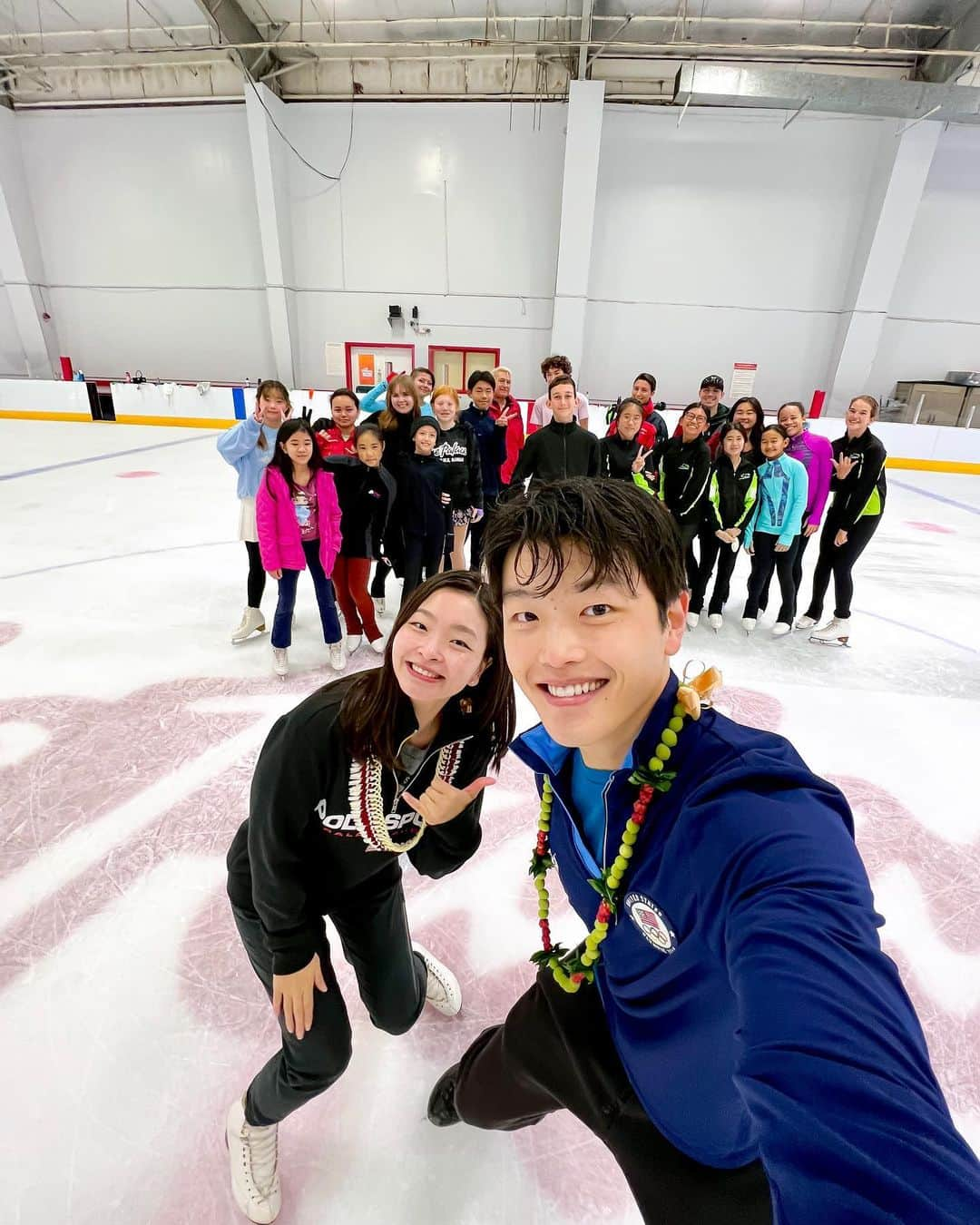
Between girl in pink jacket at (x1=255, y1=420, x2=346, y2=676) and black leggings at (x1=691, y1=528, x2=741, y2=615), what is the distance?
8.05 feet

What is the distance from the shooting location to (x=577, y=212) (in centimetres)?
1091

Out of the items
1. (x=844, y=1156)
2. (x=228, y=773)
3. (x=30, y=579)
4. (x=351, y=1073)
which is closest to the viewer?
(x=844, y=1156)

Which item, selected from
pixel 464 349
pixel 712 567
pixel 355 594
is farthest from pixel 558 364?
pixel 464 349

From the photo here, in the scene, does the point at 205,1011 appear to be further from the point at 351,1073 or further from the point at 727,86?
the point at 727,86

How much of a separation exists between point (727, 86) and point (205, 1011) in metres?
12.9

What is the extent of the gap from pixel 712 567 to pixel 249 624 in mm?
3068

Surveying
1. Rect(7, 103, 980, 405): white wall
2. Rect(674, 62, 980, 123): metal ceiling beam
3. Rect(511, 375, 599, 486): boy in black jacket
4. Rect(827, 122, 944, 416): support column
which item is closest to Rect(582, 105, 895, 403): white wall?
Rect(7, 103, 980, 405): white wall

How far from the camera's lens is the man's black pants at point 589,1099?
33.3 inches

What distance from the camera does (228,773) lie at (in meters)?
2.39

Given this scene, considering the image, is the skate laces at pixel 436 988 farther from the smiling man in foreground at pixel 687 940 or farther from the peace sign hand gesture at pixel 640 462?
the peace sign hand gesture at pixel 640 462

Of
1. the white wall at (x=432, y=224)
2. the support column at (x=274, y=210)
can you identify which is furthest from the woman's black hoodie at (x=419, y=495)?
the support column at (x=274, y=210)

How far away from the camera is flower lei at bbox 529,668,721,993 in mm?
750

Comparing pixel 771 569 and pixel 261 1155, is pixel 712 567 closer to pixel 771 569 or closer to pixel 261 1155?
pixel 771 569

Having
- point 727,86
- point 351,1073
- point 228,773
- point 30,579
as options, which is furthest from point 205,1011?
point 727,86
